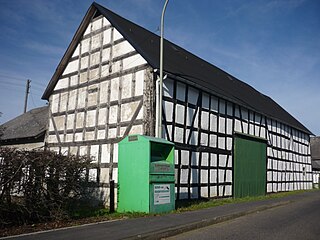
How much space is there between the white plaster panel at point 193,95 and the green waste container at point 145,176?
4006mm

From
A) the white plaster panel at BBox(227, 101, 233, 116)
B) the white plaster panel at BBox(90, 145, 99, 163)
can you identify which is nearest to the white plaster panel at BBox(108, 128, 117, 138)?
the white plaster panel at BBox(90, 145, 99, 163)

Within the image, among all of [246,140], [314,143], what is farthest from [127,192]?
[314,143]

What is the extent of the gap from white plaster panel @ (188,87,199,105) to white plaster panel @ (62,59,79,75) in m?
5.85

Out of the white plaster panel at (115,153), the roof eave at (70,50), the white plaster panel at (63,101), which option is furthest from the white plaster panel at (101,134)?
the roof eave at (70,50)

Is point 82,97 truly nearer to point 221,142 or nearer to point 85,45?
point 85,45

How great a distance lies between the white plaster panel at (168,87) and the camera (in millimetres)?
13008

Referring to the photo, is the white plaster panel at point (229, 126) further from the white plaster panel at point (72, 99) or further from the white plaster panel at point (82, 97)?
the white plaster panel at point (72, 99)

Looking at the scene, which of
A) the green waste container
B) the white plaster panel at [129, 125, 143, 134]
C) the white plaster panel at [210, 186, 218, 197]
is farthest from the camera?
the white plaster panel at [210, 186, 218, 197]

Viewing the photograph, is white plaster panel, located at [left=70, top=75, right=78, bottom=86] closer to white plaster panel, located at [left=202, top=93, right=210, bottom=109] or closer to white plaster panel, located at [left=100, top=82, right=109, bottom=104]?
white plaster panel, located at [left=100, top=82, right=109, bottom=104]

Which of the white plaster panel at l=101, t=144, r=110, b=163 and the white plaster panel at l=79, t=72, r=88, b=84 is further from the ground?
the white plaster panel at l=79, t=72, r=88, b=84

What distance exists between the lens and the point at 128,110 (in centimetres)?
1300

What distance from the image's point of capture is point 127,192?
10414 mm

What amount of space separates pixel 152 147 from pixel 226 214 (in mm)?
3138

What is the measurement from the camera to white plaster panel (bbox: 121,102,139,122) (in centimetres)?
1280
